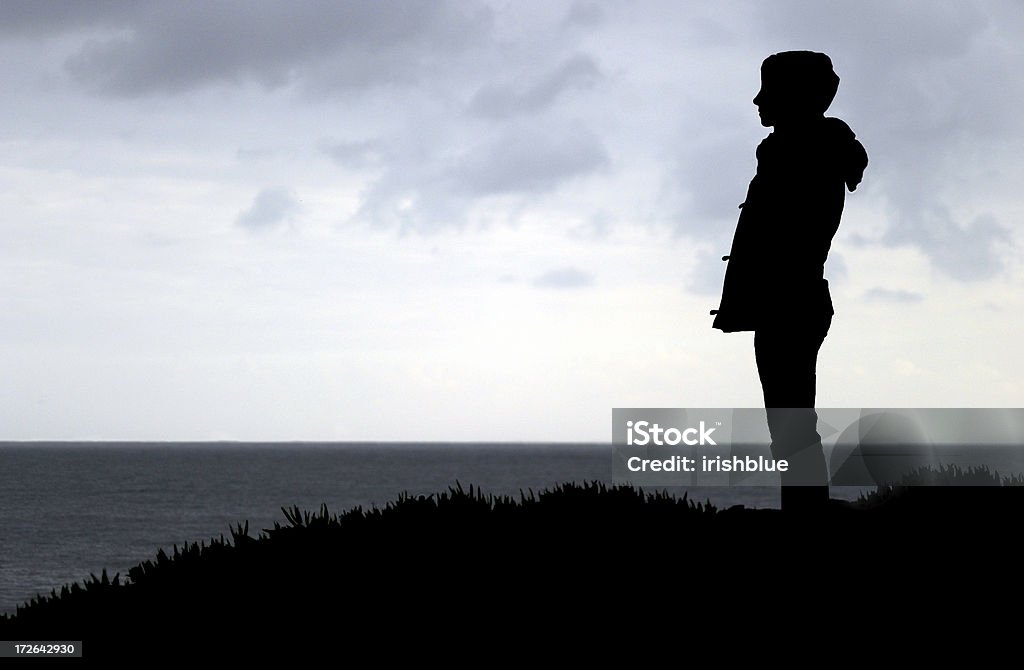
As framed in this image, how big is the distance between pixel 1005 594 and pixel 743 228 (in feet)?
12.0

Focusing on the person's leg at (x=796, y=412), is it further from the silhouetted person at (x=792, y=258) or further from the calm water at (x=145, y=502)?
the calm water at (x=145, y=502)

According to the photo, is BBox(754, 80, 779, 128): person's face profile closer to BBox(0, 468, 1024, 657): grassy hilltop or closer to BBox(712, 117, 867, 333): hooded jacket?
BBox(712, 117, 867, 333): hooded jacket

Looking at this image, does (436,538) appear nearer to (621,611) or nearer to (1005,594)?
(621,611)

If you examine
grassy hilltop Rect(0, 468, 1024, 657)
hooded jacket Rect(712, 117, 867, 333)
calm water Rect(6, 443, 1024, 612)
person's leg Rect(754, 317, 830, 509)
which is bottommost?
calm water Rect(6, 443, 1024, 612)

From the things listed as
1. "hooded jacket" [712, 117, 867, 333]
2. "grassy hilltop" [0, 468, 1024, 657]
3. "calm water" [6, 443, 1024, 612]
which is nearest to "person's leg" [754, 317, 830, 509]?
"hooded jacket" [712, 117, 867, 333]

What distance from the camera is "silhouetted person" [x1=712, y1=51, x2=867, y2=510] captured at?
9.11 m

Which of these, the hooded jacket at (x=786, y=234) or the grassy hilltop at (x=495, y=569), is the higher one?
the hooded jacket at (x=786, y=234)

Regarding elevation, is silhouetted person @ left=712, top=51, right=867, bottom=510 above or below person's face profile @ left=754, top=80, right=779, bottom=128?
below

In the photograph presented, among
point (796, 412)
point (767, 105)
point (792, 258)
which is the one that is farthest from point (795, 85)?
point (796, 412)

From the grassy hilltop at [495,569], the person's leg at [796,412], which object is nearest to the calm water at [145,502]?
the grassy hilltop at [495,569]

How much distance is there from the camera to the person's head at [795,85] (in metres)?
9.27

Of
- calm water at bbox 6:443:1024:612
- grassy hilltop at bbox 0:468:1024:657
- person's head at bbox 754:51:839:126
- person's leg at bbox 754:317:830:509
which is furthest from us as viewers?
calm water at bbox 6:443:1024:612

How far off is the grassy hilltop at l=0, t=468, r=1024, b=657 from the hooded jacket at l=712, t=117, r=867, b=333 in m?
1.85

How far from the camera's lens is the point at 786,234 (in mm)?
9180
